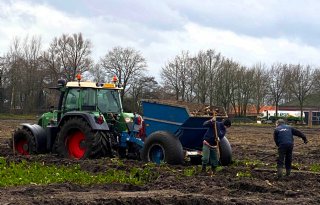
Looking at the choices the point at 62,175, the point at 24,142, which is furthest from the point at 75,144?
the point at 62,175

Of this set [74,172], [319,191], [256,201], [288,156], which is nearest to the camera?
[256,201]

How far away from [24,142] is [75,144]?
7.30ft

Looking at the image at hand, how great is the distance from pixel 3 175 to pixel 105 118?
16.3 feet

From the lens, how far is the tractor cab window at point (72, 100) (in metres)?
15.1

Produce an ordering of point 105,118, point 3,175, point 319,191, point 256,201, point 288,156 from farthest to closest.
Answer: point 105,118 → point 288,156 → point 3,175 → point 319,191 → point 256,201

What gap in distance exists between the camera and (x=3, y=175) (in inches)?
411

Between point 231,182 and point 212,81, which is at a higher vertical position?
point 212,81

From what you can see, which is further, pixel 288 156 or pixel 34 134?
pixel 34 134

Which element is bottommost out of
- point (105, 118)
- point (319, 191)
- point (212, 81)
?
point (319, 191)

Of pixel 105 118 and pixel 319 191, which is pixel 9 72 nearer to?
pixel 105 118

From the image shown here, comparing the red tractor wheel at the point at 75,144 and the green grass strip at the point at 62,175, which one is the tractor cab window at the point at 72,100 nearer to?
the red tractor wheel at the point at 75,144

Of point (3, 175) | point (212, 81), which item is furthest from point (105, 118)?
point (212, 81)

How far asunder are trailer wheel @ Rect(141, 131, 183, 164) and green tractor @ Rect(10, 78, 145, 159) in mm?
807

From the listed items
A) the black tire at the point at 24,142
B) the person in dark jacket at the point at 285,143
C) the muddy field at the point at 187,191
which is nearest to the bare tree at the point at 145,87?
the black tire at the point at 24,142
